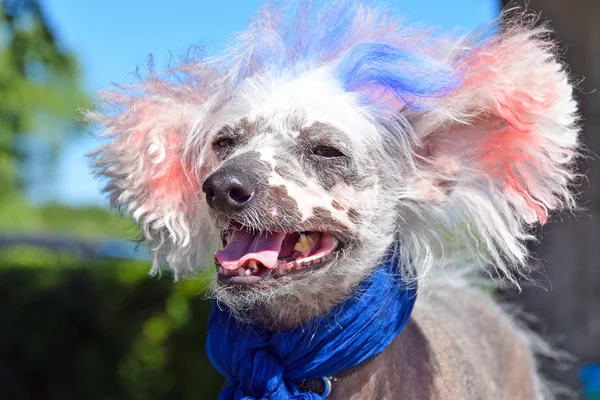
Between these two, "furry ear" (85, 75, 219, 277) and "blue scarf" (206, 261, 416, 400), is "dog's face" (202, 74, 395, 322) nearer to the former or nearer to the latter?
"blue scarf" (206, 261, 416, 400)

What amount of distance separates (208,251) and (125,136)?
1.55 ft

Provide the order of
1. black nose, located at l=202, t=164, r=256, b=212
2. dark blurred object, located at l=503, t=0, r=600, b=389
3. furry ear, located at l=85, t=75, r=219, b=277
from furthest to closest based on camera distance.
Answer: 1. dark blurred object, located at l=503, t=0, r=600, b=389
2. furry ear, located at l=85, t=75, r=219, b=277
3. black nose, located at l=202, t=164, r=256, b=212

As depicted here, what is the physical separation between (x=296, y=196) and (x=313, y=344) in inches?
18.3

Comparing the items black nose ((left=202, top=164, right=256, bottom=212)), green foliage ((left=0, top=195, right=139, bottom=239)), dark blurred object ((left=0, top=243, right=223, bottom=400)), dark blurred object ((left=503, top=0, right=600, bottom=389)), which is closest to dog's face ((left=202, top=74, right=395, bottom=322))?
black nose ((left=202, top=164, right=256, bottom=212))

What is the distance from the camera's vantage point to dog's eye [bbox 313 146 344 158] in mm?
2004

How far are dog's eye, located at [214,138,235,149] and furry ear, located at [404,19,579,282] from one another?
550mm

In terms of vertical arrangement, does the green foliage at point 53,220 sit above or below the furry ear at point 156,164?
below

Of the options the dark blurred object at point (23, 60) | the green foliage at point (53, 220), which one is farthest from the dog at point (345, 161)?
the green foliage at point (53, 220)

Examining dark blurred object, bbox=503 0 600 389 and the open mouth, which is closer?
the open mouth

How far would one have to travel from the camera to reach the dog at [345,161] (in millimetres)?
1967

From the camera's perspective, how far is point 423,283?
222cm

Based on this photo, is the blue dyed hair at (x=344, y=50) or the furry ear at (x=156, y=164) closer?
the blue dyed hair at (x=344, y=50)

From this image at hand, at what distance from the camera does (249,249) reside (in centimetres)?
199

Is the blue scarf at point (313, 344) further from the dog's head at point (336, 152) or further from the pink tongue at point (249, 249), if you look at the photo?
the pink tongue at point (249, 249)
